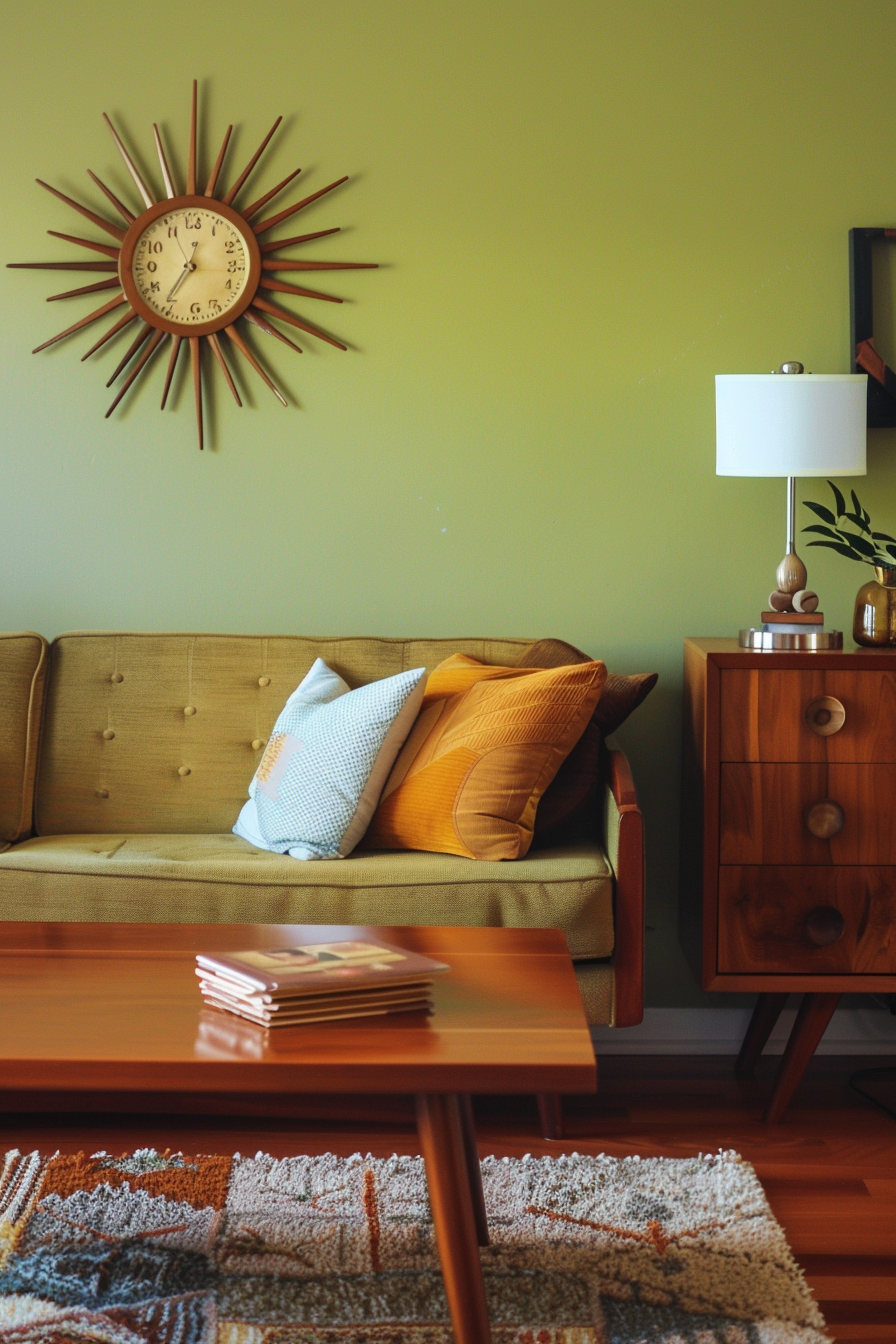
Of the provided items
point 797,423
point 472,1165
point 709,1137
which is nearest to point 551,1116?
point 709,1137

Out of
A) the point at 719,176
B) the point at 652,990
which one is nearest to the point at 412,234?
the point at 719,176

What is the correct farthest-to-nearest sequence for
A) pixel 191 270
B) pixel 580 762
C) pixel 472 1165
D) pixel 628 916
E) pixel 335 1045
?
pixel 191 270 → pixel 580 762 → pixel 628 916 → pixel 472 1165 → pixel 335 1045

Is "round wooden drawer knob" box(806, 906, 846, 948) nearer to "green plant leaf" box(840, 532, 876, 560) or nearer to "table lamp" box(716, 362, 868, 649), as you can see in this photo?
"table lamp" box(716, 362, 868, 649)

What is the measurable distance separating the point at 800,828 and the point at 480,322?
4.21 feet

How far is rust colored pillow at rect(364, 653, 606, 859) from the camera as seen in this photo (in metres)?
2.10

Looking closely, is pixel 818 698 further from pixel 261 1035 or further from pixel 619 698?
pixel 261 1035

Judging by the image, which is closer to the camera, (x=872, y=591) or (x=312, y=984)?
(x=312, y=984)

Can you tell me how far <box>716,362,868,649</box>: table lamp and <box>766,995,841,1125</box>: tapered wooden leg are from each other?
2.16ft

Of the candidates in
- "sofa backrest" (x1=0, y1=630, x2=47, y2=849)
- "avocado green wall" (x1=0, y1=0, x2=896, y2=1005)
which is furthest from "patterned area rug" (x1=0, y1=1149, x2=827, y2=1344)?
"avocado green wall" (x1=0, y1=0, x2=896, y2=1005)

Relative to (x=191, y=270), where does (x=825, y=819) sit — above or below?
below

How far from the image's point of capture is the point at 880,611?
7.57 feet

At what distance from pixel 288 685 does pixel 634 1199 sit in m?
1.20

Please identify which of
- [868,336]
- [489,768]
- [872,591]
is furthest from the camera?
[868,336]

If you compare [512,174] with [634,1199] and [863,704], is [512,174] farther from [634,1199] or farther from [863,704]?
[634,1199]
